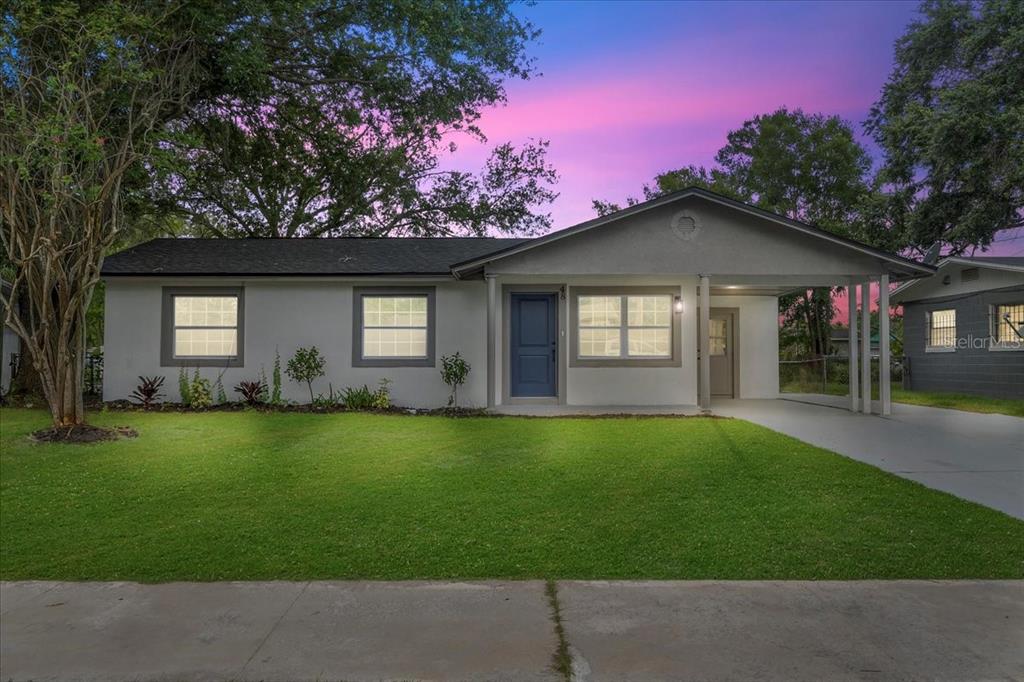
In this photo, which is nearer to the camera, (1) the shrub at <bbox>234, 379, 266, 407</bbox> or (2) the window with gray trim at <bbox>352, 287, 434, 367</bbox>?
(1) the shrub at <bbox>234, 379, 266, 407</bbox>

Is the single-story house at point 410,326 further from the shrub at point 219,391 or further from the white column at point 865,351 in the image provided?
the white column at point 865,351

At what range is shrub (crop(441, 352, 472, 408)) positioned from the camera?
12555mm

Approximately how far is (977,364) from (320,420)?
17429 millimetres

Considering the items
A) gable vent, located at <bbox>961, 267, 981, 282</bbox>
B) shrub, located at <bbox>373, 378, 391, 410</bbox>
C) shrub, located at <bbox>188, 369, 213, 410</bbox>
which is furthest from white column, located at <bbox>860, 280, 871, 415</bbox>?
shrub, located at <bbox>188, 369, 213, 410</bbox>

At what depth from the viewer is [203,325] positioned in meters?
13.1

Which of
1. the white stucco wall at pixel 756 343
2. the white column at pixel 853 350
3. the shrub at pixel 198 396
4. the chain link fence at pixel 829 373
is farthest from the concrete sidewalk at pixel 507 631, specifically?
the chain link fence at pixel 829 373

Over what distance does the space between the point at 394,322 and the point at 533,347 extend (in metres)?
2.87

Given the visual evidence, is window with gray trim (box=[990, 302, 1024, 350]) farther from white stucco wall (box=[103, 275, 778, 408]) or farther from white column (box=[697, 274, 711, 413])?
→ white column (box=[697, 274, 711, 413])

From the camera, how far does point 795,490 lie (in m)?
6.19

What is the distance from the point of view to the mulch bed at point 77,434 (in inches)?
336

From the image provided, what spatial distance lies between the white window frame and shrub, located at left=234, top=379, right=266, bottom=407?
242 inches

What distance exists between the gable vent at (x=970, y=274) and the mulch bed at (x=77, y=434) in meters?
20.2

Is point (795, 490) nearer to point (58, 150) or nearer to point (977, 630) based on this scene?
point (977, 630)

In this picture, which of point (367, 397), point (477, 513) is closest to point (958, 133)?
point (367, 397)
